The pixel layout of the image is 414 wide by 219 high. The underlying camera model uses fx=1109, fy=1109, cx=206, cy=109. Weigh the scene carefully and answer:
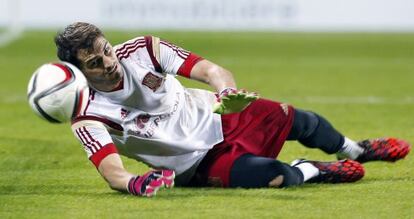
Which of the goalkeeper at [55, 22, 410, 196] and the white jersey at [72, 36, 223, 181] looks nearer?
the goalkeeper at [55, 22, 410, 196]

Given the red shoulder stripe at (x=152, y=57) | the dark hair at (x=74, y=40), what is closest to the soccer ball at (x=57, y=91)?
the dark hair at (x=74, y=40)

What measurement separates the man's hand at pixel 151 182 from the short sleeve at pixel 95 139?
0.76ft

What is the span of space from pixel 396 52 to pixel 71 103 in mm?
18770

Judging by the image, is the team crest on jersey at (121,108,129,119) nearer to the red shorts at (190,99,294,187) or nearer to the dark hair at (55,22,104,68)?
the dark hair at (55,22,104,68)

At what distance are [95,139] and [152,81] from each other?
1.85ft

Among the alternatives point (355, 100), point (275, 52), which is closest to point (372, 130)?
point (355, 100)

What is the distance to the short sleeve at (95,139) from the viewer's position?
658 centimetres

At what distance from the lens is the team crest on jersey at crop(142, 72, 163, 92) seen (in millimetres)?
6844

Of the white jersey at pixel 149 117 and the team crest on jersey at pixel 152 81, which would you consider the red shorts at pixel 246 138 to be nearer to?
the white jersey at pixel 149 117

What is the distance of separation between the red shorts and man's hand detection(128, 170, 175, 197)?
0.48 metres

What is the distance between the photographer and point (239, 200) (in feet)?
20.9

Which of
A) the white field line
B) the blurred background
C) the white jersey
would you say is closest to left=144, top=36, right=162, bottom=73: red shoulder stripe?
the white jersey

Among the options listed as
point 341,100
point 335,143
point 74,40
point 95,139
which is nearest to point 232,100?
point 95,139

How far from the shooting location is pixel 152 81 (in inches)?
271
